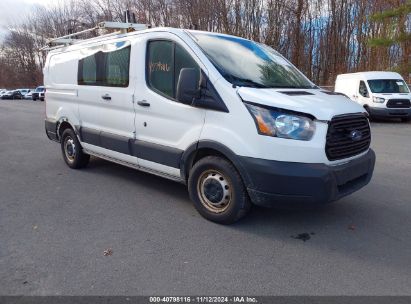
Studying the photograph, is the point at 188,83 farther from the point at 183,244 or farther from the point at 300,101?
the point at 183,244

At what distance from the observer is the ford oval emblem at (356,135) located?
397 centimetres

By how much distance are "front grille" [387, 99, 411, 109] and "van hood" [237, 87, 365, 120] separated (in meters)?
12.5

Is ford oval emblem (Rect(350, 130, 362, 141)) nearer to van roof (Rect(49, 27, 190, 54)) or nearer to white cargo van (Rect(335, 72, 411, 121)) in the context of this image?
van roof (Rect(49, 27, 190, 54))

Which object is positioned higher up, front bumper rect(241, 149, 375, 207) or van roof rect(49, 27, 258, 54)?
van roof rect(49, 27, 258, 54)

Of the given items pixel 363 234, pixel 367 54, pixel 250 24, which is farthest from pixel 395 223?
pixel 250 24

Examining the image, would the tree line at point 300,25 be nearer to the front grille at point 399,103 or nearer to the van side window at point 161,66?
the front grille at point 399,103

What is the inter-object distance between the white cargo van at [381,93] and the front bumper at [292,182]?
42.3 ft

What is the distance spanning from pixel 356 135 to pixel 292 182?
3.27ft

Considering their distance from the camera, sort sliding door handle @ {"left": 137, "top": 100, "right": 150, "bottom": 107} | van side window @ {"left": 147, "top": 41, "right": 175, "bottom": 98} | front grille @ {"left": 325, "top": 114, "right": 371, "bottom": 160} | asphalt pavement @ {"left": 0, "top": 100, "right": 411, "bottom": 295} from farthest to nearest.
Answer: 1. sliding door handle @ {"left": 137, "top": 100, "right": 150, "bottom": 107}
2. van side window @ {"left": 147, "top": 41, "right": 175, "bottom": 98}
3. front grille @ {"left": 325, "top": 114, "right": 371, "bottom": 160}
4. asphalt pavement @ {"left": 0, "top": 100, "right": 411, "bottom": 295}

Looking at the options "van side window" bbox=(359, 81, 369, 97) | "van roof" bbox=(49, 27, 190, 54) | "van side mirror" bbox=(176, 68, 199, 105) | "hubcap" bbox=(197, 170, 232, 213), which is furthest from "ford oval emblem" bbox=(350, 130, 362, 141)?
"van side window" bbox=(359, 81, 369, 97)

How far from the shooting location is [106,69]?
5633mm

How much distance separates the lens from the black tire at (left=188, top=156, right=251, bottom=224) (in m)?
4.02

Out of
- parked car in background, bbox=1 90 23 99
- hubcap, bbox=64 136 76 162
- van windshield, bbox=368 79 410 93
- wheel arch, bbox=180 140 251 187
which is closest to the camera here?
wheel arch, bbox=180 140 251 187

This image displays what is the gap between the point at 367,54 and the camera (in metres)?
26.2
